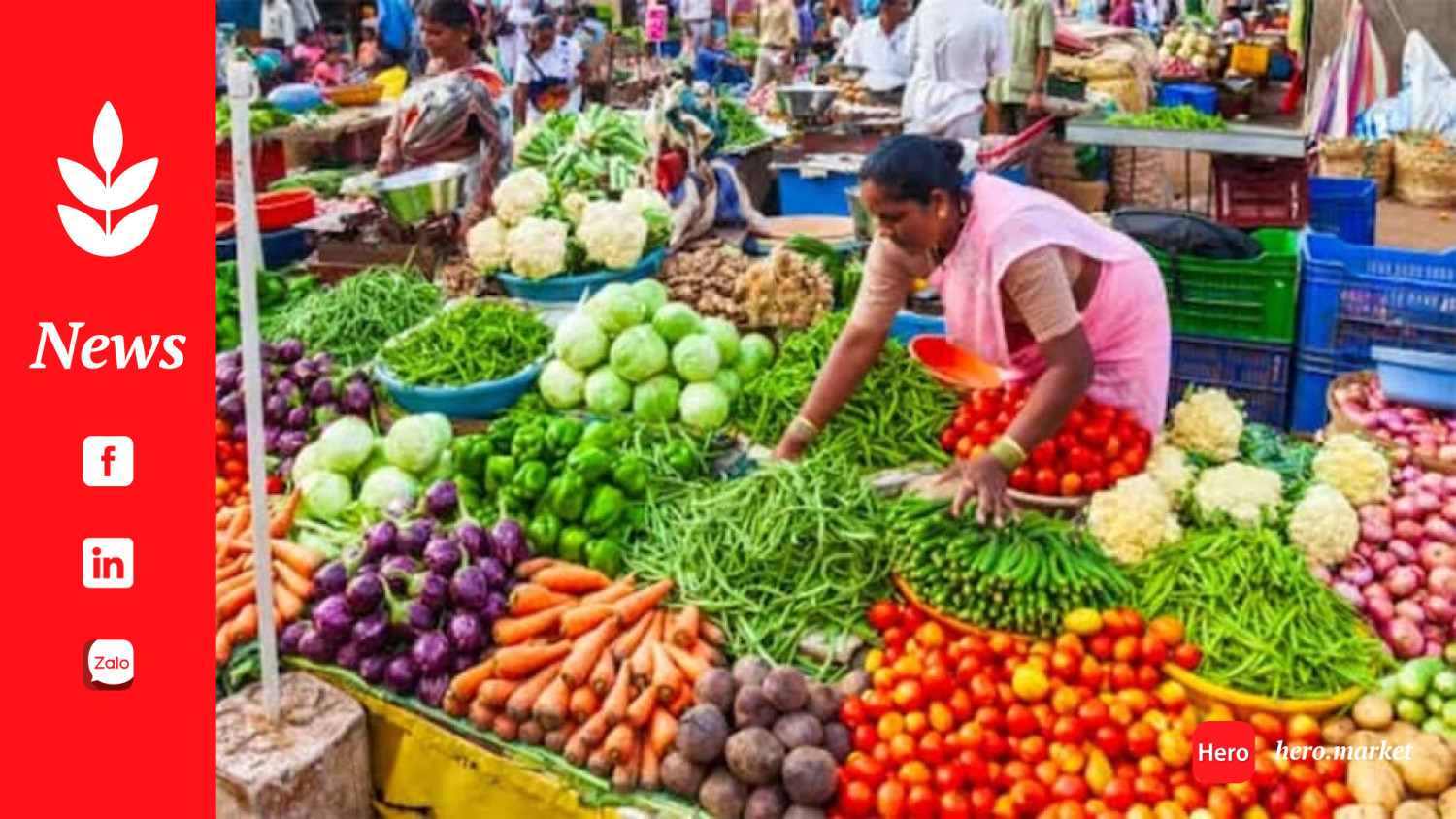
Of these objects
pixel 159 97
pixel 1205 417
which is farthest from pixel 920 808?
pixel 159 97

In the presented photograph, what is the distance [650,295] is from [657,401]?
0.46m

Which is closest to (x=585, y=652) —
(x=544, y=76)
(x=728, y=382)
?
(x=728, y=382)

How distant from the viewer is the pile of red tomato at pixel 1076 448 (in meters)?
3.31

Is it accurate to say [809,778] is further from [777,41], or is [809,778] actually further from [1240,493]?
[777,41]

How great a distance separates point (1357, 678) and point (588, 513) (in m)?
1.93

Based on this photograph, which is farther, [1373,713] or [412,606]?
[412,606]

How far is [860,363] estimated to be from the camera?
364cm

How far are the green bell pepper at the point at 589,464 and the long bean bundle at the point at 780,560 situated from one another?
0.26 meters

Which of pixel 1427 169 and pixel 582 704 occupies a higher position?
pixel 1427 169

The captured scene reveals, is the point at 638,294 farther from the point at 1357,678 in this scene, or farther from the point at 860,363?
the point at 1357,678

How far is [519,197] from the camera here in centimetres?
516

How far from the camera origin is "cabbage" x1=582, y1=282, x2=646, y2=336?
418 cm

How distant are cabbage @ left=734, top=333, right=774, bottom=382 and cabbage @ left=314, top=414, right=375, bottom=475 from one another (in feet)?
4.02

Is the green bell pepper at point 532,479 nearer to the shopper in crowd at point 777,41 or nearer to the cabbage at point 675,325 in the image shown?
the cabbage at point 675,325
